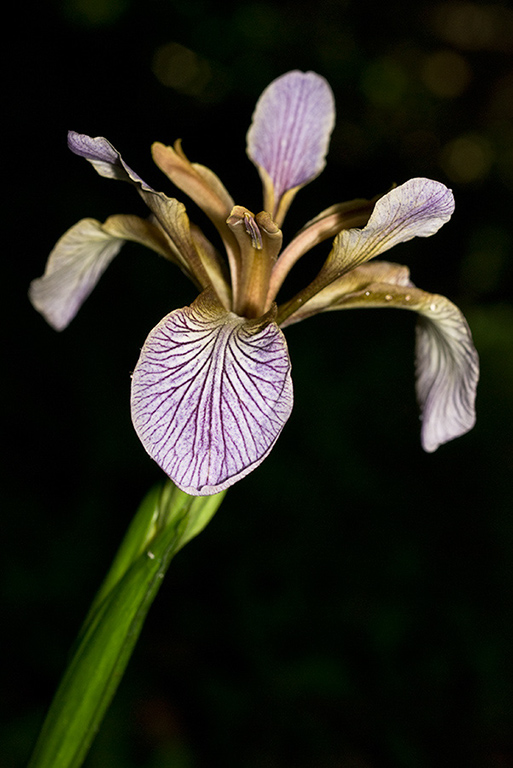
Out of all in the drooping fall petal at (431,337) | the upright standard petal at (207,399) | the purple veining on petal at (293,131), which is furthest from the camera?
the purple veining on petal at (293,131)

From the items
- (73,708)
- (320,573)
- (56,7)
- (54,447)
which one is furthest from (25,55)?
(73,708)

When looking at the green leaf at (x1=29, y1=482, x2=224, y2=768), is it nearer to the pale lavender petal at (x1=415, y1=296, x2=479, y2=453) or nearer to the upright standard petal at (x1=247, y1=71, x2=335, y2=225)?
the pale lavender petal at (x1=415, y1=296, x2=479, y2=453)

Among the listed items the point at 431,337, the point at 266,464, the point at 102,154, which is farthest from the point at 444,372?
the point at 266,464

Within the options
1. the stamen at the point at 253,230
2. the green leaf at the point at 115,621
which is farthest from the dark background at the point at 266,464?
the stamen at the point at 253,230

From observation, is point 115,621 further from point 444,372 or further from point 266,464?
point 266,464

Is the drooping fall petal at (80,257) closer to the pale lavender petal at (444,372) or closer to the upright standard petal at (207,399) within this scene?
the upright standard petal at (207,399)

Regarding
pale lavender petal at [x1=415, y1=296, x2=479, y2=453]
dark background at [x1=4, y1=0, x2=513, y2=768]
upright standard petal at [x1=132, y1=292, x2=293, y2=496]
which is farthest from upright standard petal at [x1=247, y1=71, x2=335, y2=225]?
dark background at [x1=4, y1=0, x2=513, y2=768]
